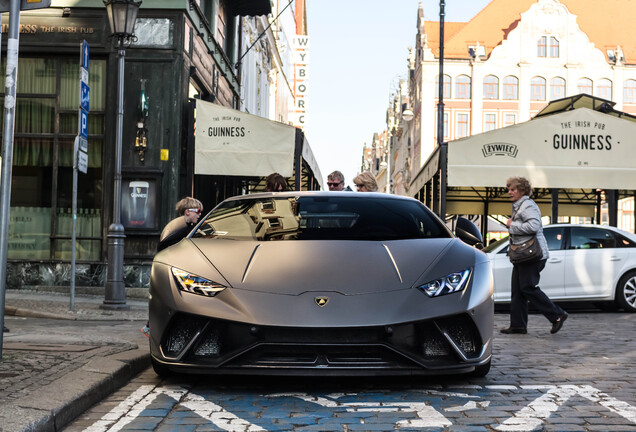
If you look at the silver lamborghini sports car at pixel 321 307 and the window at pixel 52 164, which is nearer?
the silver lamborghini sports car at pixel 321 307

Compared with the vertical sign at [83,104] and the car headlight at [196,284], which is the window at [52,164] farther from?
the car headlight at [196,284]

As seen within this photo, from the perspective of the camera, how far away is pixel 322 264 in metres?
5.46

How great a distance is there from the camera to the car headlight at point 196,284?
5301mm

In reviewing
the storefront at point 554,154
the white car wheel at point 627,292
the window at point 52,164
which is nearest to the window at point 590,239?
the white car wheel at point 627,292

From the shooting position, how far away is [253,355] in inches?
203

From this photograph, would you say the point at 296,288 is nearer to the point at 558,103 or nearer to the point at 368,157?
the point at 558,103

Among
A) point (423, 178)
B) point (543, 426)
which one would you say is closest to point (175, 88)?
point (423, 178)

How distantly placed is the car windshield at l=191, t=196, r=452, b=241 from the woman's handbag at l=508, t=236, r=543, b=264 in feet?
11.0

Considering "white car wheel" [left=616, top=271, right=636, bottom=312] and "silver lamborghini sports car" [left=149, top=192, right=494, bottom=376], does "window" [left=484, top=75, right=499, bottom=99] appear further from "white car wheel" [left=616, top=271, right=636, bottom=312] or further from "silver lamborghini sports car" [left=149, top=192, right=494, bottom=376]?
"silver lamborghini sports car" [left=149, top=192, right=494, bottom=376]

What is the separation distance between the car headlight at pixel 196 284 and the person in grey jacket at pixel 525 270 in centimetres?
523

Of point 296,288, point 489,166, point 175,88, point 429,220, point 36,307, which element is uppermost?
point 175,88

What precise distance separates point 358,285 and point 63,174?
36.4 ft

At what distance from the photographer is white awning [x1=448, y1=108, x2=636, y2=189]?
17.1 m

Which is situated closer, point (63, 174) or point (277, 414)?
point (277, 414)
